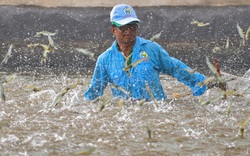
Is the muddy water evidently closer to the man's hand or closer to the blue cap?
the man's hand

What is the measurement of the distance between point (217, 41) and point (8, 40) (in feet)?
10.1

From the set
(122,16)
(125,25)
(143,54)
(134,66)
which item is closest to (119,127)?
(134,66)

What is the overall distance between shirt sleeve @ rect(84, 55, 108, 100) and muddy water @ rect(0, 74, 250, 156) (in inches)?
4.1

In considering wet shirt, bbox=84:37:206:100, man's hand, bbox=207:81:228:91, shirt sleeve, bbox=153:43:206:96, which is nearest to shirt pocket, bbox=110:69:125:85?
wet shirt, bbox=84:37:206:100

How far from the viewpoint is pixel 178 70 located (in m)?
8.45

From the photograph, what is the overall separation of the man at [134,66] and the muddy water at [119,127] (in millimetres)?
155

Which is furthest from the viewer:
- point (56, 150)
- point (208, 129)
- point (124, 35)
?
point (124, 35)

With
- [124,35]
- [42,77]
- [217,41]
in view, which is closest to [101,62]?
[124,35]

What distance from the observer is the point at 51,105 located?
28.6 feet

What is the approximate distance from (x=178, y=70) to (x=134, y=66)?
46cm

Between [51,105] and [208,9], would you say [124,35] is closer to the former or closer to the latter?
[51,105]

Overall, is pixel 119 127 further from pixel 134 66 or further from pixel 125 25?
pixel 125 25

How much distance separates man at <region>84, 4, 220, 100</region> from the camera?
8352 millimetres

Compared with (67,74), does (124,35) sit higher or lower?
higher
